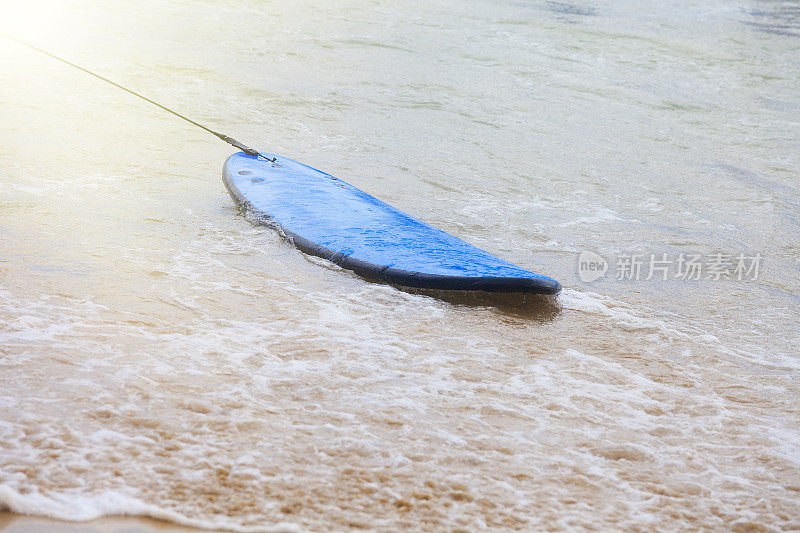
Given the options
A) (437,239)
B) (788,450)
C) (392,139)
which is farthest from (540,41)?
(788,450)

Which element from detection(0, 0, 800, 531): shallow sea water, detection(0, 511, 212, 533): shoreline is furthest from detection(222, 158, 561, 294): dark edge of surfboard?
detection(0, 511, 212, 533): shoreline

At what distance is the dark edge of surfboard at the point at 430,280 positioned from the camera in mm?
3299

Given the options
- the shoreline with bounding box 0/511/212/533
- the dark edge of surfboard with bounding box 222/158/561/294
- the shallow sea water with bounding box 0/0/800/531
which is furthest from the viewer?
the dark edge of surfboard with bounding box 222/158/561/294

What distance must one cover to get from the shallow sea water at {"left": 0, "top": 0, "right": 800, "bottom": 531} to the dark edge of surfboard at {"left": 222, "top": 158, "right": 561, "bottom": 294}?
8 centimetres

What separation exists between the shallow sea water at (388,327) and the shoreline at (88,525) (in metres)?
0.03

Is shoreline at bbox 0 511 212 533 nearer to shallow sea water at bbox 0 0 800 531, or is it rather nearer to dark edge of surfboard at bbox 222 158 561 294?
shallow sea water at bbox 0 0 800 531

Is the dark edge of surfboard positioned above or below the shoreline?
above

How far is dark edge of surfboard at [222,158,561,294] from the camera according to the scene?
3299 mm

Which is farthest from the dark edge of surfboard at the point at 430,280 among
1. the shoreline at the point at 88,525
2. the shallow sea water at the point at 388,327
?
the shoreline at the point at 88,525

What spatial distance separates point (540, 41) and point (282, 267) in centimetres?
850

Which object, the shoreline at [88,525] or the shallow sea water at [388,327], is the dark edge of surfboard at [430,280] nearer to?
the shallow sea water at [388,327]

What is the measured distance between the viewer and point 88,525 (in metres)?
1.84

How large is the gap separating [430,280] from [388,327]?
0.37 meters

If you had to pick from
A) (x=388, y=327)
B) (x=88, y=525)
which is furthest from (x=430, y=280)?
(x=88, y=525)
